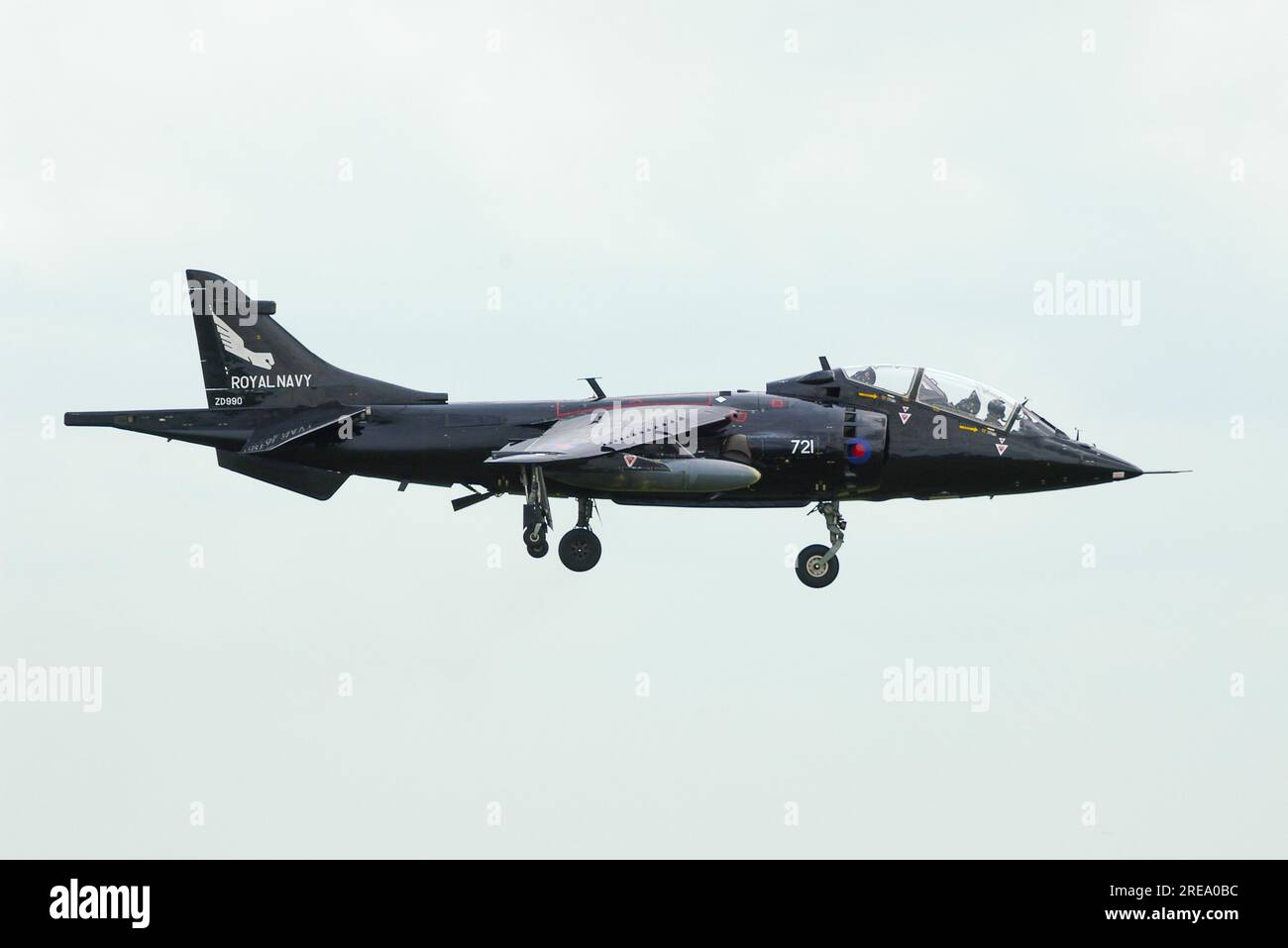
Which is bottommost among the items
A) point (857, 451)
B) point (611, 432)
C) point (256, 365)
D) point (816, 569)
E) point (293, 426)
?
point (816, 569)

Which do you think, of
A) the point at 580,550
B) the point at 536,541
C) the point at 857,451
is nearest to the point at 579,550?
the point at 580,550

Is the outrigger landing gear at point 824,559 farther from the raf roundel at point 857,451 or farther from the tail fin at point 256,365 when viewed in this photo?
the tail fin at point 256,365

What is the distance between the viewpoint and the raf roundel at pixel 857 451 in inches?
1597

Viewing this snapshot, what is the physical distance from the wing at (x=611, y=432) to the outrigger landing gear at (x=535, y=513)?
78cm

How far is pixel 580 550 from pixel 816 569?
Result: 5090mm

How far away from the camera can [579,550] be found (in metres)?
40.8

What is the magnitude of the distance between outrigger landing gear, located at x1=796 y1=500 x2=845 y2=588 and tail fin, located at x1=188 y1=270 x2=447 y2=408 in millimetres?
9908

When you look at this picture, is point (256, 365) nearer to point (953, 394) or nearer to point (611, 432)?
point (611, 432)

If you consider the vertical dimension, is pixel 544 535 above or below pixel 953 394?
below

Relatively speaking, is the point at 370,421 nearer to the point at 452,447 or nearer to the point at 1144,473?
the point at 452,447

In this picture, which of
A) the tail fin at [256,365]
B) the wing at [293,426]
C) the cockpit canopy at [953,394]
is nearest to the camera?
the cockpit canopy at [953,394]

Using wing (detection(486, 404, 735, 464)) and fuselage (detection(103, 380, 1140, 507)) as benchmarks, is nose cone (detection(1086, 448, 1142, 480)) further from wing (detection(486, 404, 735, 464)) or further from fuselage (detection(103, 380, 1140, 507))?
wing (detection(486, 404, 735, 464))

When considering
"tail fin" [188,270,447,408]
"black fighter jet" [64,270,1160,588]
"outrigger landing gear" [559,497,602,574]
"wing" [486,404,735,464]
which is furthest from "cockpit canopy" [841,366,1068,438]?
"tail fin" [188,270,447,408]

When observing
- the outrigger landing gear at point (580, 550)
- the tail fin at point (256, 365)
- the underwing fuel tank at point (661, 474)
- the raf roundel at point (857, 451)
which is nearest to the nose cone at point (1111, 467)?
the raf roundel at point (857, 451)
